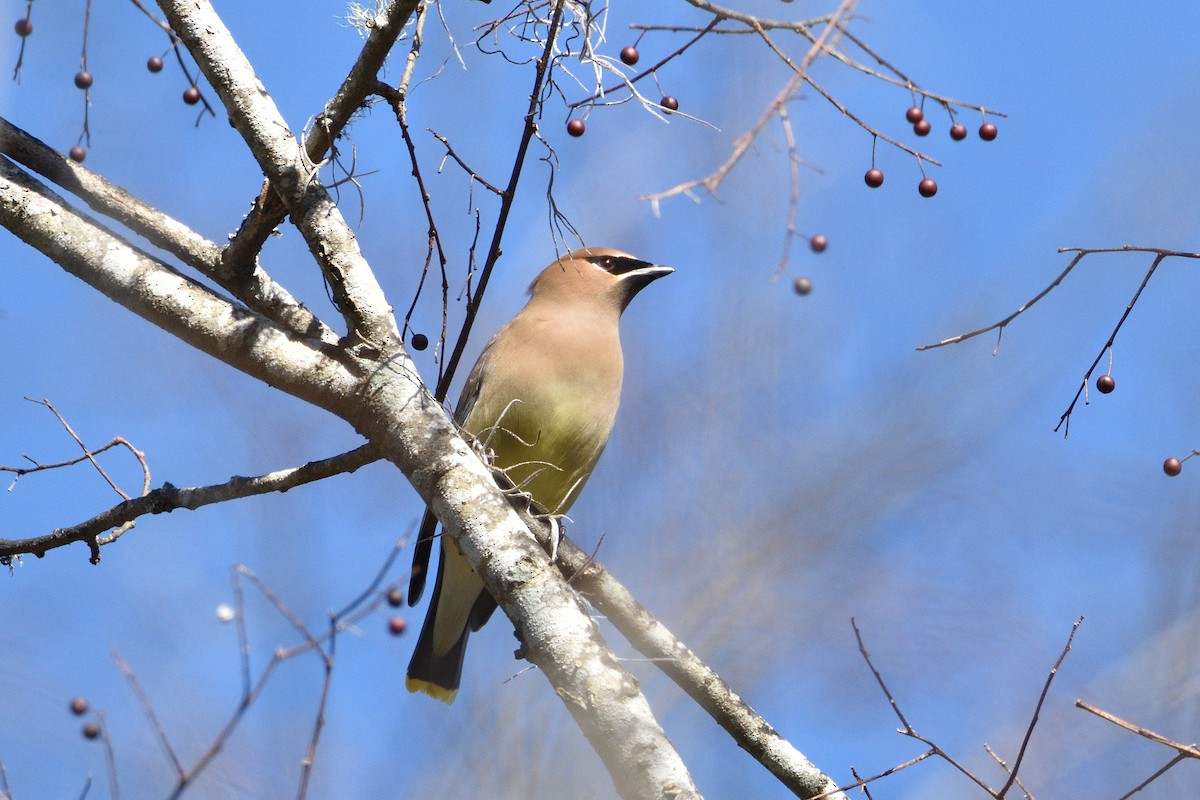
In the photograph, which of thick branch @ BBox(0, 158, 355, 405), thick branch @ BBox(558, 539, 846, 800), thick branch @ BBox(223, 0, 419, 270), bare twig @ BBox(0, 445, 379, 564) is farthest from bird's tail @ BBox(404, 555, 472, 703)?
thick branch @ BBox(0, 158, 355, 405)

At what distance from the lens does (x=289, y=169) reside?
3.02 metres

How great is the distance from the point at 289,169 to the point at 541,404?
1.69 meters

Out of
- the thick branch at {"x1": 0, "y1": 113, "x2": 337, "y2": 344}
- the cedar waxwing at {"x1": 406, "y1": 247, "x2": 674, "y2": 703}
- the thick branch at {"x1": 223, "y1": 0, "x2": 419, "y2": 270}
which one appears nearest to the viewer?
the thick branch at {"x1": 223, "y1": 0, "x2": 419, "y2": 270}

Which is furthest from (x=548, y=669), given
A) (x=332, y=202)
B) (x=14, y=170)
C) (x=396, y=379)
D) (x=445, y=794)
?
(x=445, y=794)

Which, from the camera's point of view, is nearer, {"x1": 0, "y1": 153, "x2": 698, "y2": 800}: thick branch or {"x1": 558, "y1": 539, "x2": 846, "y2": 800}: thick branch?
Answer: {"x1": 0, "y1": 153, "x2": 698, "y2": 800}: thick branch

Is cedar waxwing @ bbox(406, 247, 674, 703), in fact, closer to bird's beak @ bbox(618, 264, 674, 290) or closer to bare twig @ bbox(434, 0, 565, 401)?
bird's beak @ bbox(618, 264, 674, 290)

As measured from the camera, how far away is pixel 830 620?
6.07 metres

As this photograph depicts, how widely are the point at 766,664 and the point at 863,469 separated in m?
1.27

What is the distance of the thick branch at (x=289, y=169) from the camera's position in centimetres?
297

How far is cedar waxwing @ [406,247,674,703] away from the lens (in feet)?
14.8

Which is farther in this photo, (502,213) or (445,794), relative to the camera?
(445,794)

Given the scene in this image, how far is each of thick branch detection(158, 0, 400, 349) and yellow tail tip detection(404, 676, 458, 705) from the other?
2429mm

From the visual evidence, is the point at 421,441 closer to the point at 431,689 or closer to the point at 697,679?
the point at 697,679

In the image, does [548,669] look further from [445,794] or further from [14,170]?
[445,794]
